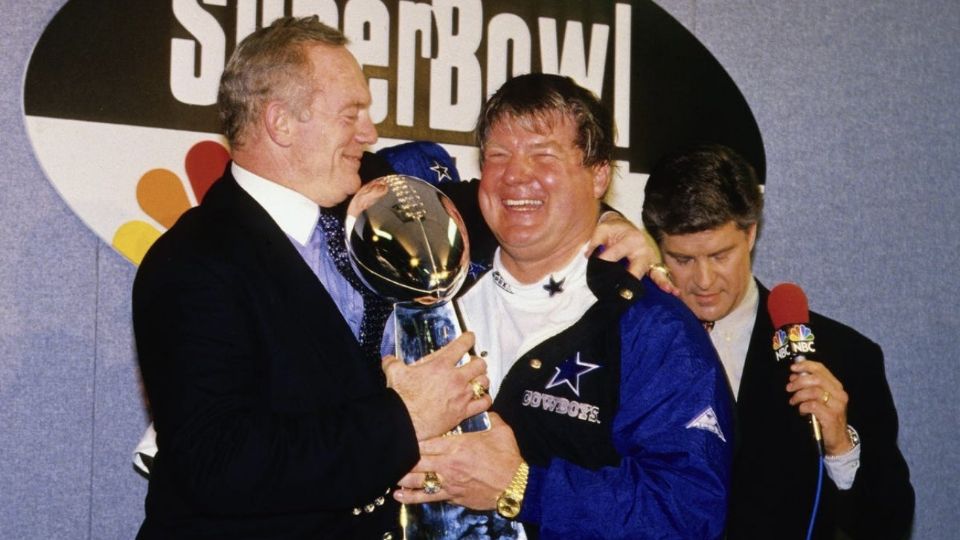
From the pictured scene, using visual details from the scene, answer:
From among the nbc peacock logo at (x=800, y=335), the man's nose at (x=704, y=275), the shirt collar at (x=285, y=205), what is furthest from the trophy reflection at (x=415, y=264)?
the man's nose at (x=704, y=275)

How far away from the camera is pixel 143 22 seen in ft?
9.87

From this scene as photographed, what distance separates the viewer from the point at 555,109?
2090 millimetres

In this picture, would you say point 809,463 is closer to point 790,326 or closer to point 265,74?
point 790,326

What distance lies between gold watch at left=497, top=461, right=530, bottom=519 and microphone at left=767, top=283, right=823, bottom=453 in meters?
0.73

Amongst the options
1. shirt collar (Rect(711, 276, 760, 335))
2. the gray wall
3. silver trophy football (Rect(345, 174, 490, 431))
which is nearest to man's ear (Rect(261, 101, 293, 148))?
silver trophy football (Rect(345, 174, 490, 431))

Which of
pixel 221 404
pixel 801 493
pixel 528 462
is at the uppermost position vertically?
pixel 221 404

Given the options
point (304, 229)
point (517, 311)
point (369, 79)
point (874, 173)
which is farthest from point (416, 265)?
point (874, 173)

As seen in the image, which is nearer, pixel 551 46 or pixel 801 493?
pixel 801 493

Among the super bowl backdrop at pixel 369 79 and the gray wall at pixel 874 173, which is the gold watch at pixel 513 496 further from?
the gray wall at pixel 874 173

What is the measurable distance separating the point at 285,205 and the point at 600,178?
65cm

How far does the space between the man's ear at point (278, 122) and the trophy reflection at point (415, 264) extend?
350mm

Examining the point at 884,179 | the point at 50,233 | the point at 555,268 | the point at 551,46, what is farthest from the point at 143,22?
the point at 884,179

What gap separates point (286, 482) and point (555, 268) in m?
0.76

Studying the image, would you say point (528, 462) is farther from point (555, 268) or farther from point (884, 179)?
point (884, 179)
